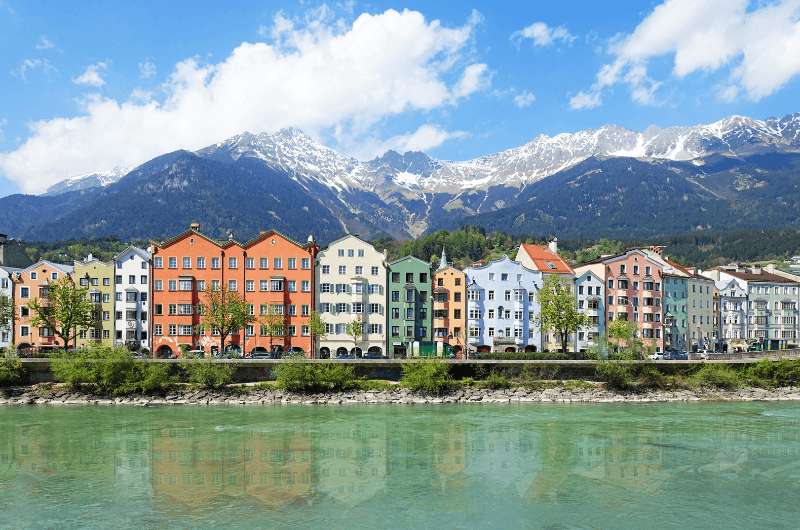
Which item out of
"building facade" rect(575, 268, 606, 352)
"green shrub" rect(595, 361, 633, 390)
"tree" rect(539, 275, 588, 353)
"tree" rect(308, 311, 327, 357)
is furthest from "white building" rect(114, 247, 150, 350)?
"building facade" rect(575, 268, 606, 352)

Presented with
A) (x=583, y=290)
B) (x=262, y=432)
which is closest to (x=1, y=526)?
(x=262, y=432)

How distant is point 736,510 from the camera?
32.3m

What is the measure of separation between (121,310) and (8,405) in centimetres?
2552

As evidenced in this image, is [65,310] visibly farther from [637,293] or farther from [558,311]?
[637,293]

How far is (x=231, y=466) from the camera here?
40.4 meters

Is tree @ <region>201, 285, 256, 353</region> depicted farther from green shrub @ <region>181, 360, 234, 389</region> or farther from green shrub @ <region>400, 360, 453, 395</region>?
green shrub @ <region>400, 360, 453, 395</region>

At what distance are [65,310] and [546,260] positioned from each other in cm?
6011

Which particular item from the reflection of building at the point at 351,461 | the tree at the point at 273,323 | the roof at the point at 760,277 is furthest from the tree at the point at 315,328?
the roof at the point at 760,277

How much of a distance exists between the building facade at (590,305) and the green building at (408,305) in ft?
67.6

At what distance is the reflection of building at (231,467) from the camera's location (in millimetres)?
34906

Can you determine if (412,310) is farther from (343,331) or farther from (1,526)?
(1,526)

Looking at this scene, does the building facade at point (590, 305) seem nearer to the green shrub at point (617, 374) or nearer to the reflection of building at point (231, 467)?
the green shrub at point (617, 374)

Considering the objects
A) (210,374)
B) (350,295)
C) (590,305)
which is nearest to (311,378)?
(210,374)

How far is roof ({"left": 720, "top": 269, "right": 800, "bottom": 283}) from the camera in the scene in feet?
386
